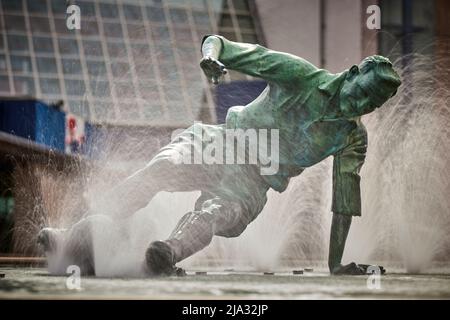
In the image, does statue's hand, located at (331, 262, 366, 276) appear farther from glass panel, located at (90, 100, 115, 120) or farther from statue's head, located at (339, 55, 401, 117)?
glass panel, located at (90, 100, 115, 120)

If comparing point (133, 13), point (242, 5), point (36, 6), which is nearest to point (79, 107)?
point (133, 13)

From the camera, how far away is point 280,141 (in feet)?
20.0

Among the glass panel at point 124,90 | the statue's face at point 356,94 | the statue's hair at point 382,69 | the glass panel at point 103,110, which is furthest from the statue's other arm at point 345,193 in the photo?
the glass panel at point 124,90

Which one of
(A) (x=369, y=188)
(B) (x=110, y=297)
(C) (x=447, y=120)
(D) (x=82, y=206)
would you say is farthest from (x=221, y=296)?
(C) (x=447, y=120)

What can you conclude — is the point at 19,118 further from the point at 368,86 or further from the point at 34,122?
the point at 368,86

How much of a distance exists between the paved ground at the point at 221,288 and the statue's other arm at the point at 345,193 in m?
0.37

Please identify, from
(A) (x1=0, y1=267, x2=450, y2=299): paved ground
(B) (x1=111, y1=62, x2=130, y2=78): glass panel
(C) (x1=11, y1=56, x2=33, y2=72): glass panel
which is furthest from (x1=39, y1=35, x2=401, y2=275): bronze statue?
(C) (x1=11, y1=56, x2=33, y2=72): glass panel

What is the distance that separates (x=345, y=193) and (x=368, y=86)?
0.80 metres

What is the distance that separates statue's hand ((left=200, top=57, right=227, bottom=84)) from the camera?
553 cm

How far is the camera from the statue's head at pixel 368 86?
577 cm

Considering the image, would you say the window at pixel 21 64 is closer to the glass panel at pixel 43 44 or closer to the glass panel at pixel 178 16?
the glass panel at pixel 43 44

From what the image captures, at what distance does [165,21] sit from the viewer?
1909 centimetres

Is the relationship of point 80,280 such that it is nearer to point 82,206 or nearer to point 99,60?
point 82,206

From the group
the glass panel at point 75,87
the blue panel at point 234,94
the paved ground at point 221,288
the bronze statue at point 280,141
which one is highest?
the glass panel at point 75,87
